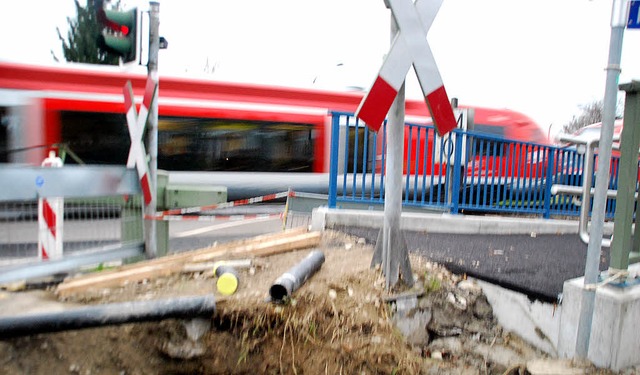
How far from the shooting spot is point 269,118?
1152cm

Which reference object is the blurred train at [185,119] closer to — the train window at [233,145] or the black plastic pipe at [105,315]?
the train window at [233,145]

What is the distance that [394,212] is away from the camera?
10.8ft

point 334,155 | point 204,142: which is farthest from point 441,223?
point 204,142

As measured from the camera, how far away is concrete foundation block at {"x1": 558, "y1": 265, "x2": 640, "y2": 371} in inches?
104

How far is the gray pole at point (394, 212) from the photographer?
324cm

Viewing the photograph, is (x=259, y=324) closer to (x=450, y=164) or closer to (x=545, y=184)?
(x=450, y=164)

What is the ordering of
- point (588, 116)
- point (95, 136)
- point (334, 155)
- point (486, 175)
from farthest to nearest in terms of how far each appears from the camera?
point (588, 116), point (95, 136), point (486, 175), point (334, 155)

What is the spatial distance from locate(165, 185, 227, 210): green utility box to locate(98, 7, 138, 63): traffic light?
1.48 metres

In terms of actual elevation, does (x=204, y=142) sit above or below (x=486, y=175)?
above

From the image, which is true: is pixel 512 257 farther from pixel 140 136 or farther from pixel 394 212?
pixel 140 136

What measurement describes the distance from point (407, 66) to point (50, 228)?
3.44 metres

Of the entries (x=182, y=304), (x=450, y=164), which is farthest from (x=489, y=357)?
(x=450, y=164)

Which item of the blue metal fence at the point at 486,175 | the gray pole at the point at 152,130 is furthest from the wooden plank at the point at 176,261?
the blue metal fence at the point at 486,175

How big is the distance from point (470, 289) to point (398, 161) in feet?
3.64
